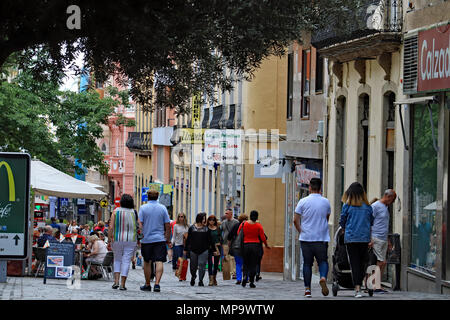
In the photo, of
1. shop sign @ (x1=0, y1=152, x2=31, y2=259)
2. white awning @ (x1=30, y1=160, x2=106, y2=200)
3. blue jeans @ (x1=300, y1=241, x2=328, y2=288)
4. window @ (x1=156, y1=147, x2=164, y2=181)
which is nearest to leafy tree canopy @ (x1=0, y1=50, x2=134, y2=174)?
white awning @ (x1=30, y1=160, x2=106, y2=200)

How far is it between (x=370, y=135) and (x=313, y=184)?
21.9ft

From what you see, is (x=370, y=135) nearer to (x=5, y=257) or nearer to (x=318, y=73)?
(x=318, y=73)

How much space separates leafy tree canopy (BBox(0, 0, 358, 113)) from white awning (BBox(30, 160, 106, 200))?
6857mm

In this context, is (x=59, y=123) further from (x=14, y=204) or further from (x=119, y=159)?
(x=119, y=159)

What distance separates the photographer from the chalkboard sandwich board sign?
1989 centimetres

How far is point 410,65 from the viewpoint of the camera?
1822cm

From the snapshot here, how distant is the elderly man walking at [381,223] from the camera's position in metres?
16.2

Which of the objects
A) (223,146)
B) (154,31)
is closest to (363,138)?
(154,31)

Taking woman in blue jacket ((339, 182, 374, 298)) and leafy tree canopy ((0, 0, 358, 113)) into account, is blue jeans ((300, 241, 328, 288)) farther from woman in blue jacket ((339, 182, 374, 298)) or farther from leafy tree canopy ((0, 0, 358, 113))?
leafy tree canopy ((0, 0, 358, 113))

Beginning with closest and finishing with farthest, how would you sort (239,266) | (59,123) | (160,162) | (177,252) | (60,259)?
(60,259), (239,266), (177,252), (59,123), (160,162)

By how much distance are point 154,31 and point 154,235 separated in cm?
497
